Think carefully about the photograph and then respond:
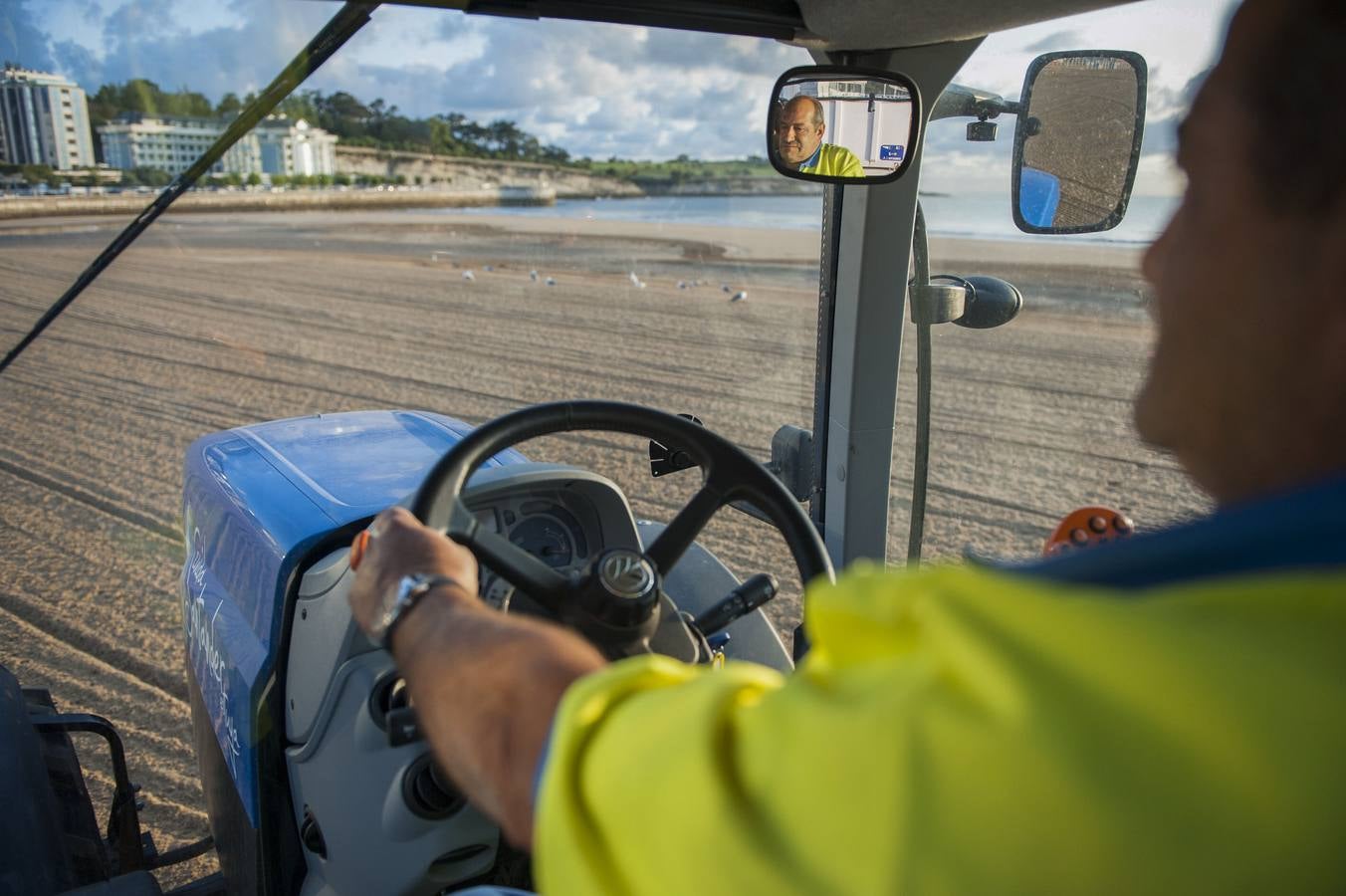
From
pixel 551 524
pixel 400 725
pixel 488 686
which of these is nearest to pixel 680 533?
pixel 551 524

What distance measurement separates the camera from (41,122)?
1.35 m

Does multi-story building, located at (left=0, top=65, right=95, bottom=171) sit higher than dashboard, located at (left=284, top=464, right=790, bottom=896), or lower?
higher

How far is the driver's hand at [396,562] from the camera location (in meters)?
1.18

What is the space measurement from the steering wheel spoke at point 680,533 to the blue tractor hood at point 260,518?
46 cm

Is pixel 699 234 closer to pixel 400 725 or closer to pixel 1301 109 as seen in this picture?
pixel 400 725

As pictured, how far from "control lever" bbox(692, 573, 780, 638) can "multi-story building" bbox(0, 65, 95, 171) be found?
112 centimetres

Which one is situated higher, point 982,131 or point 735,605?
point 982,131

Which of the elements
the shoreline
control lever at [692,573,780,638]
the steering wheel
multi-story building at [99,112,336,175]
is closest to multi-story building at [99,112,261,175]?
multi-story building at [99,112,336,175]

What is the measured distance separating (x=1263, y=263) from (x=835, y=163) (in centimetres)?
163

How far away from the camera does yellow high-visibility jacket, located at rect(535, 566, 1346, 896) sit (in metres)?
0.55

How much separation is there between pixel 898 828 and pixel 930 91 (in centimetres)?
205

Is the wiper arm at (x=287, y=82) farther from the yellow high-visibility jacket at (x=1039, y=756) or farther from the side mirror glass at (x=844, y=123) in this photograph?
the yellow high-visibility jacket at (x=1039, y=756)

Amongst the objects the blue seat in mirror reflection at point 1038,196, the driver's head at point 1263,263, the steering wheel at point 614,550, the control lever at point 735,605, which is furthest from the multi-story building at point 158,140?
the blue seat in mirror reflection at point 1038,196

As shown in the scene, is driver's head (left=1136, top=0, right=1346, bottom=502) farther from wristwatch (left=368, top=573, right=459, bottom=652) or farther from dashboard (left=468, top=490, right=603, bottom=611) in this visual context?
dashboard (left=468, top=490, right=603, bottom=611)
